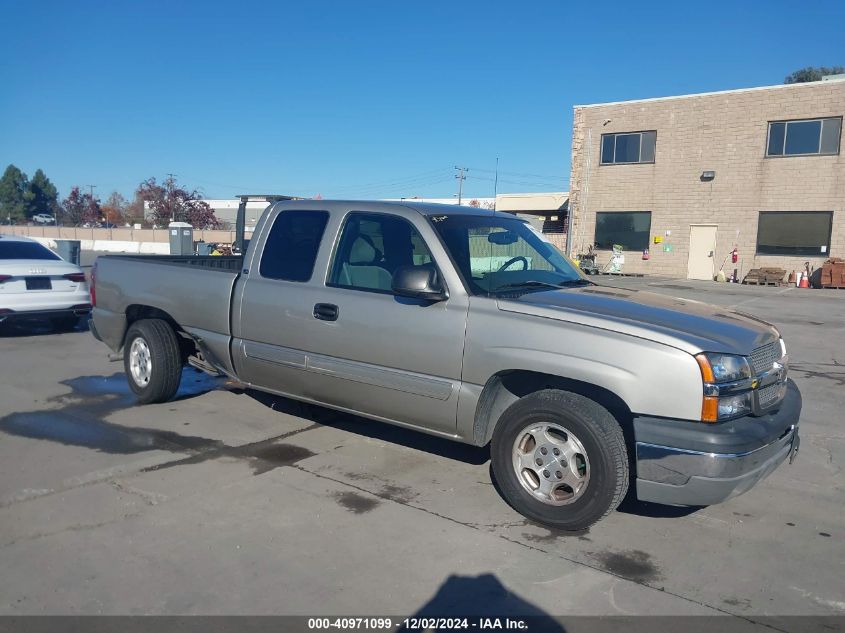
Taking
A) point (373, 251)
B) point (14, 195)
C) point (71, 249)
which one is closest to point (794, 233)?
point (71, 249)

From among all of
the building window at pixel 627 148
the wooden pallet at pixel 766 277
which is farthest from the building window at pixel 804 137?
the building window at pixel 627 148

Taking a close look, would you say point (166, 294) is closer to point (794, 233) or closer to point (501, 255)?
point (501, 255)

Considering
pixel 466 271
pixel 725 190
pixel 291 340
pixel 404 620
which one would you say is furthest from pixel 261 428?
pixel 725 190

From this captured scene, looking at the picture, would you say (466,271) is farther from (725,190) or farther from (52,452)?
(725,190)

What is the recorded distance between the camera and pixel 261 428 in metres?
6.02

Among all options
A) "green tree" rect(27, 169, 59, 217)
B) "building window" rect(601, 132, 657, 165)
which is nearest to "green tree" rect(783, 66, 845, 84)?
"building window" rect(601, 132, 657, 165)

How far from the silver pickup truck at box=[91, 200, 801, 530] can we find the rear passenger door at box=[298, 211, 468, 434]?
0.04ft

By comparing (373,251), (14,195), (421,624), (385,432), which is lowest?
(421,624)

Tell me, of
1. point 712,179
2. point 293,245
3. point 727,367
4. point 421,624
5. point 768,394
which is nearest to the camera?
point 421,624

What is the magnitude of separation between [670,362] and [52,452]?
4.47m

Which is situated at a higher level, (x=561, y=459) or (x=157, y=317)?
(x=157, y=317)

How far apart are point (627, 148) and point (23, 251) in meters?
27.2

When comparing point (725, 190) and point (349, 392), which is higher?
point (725, 190)

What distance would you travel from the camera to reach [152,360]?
639 centimetres
